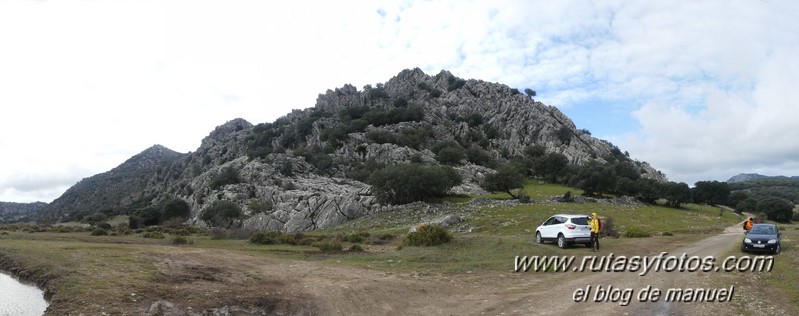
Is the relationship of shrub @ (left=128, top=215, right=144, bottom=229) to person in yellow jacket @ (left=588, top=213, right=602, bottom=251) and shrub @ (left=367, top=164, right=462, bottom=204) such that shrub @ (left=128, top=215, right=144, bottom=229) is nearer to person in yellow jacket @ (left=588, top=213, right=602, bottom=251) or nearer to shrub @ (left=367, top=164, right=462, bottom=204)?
shrub @ (left=367, top=164, right=462, bottom=204)

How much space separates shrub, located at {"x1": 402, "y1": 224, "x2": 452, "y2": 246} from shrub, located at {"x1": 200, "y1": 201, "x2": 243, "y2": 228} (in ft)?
171

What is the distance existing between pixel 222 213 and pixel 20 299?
197 ft

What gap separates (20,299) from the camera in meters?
14.7

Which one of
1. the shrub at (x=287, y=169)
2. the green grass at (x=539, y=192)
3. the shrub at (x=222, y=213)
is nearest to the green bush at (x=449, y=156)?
the green grass at (x=539, y=192)

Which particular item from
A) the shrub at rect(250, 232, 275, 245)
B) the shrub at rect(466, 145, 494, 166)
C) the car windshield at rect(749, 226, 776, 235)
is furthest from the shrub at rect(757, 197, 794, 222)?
the shrub at rect(250, 232, 275, 245)

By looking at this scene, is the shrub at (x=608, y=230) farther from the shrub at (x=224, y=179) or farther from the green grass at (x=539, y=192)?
the shrub at (x=224, y=179)

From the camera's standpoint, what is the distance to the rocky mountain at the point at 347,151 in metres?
76.1

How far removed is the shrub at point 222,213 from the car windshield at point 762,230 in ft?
213

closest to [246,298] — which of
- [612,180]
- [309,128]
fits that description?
[612,180]

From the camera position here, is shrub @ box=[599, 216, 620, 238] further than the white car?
Yes

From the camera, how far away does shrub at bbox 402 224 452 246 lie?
82.5 feet

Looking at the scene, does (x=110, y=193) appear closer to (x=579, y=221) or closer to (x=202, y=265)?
(x=202, y=265)

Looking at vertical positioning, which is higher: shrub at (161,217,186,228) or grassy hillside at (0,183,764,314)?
shrub at (161,217,186,228)

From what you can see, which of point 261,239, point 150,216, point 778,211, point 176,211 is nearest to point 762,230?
point 261,239
